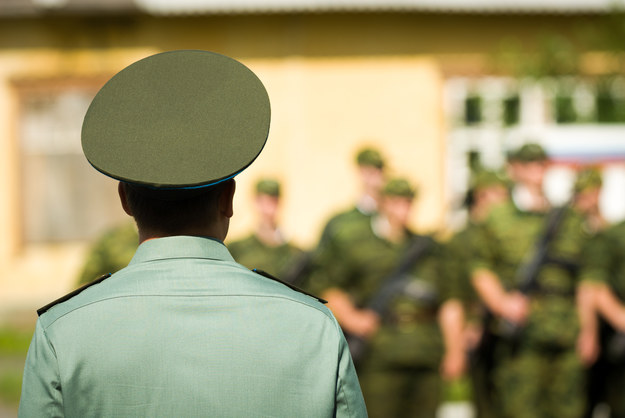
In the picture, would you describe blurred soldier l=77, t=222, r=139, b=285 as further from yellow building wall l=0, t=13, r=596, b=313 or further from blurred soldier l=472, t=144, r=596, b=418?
yellow building wall l=0, t=13, r=596, b=313

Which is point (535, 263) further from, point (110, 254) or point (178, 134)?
point (178, 134)

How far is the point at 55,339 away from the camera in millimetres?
1568

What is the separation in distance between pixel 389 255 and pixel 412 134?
6018 mm

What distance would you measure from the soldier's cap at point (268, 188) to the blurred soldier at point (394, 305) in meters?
0.54

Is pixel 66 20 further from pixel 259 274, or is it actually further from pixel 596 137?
pixel 259 274

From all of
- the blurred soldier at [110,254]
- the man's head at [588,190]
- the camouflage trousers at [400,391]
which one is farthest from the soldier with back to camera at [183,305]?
the man's head at [588,190]

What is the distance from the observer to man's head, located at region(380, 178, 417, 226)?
5457mm

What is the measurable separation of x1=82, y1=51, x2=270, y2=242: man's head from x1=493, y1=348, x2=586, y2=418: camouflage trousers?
426cm

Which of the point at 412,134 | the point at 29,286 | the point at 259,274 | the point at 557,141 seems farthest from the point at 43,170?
the point at 259,274

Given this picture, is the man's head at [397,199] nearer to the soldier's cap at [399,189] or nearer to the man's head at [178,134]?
the soldier's cap at [399,189]

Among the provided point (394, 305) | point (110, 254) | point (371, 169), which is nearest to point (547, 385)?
point (394, 305)

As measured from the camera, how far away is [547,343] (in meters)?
5.55

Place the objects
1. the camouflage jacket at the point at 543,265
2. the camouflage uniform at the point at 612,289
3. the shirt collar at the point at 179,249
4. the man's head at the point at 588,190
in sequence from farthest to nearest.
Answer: the man's head at the point at 588,190, the camouflage uniform at the point at 612,289, the camouflage jacket at the point at 543,265, the shirt collar at the point at 179,249

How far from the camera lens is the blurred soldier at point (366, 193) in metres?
5.62
